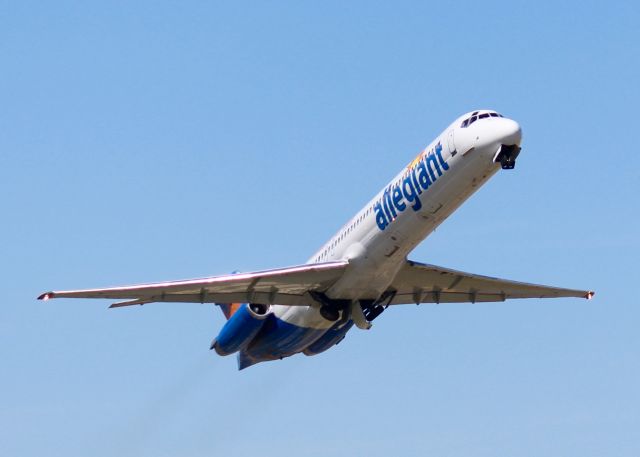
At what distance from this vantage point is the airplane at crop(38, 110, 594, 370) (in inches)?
1734

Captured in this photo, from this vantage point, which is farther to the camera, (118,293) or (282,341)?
(282,341)

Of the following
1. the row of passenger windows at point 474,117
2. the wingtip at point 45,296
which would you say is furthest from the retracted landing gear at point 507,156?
the wingtip at point 45,296

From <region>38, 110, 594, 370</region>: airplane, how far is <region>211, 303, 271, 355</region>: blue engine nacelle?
0.04m

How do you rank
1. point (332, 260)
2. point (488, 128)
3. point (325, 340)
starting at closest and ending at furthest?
1. point (488, 128)
2. point (332, 260)
3. point (325, 340)

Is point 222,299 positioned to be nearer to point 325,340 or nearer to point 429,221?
point 325,340

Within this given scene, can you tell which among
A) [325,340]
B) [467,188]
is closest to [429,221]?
[467,188]

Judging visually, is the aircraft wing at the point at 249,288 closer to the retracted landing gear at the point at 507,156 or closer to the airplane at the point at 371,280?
the airplane at the point at 371,280

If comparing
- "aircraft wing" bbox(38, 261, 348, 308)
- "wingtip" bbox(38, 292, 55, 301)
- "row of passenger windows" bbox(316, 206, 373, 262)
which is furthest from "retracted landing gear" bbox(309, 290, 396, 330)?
"wingtip" bbox(38, 292, 55, 301)

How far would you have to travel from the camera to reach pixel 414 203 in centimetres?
4494

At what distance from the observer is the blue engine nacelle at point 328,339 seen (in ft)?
167

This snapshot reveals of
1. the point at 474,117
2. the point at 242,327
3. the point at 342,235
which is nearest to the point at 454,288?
the point at 342,235

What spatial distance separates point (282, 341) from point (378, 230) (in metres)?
7.29

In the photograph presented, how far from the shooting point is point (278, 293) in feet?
164

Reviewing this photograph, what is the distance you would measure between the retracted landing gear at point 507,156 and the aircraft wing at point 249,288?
23.2 ft
